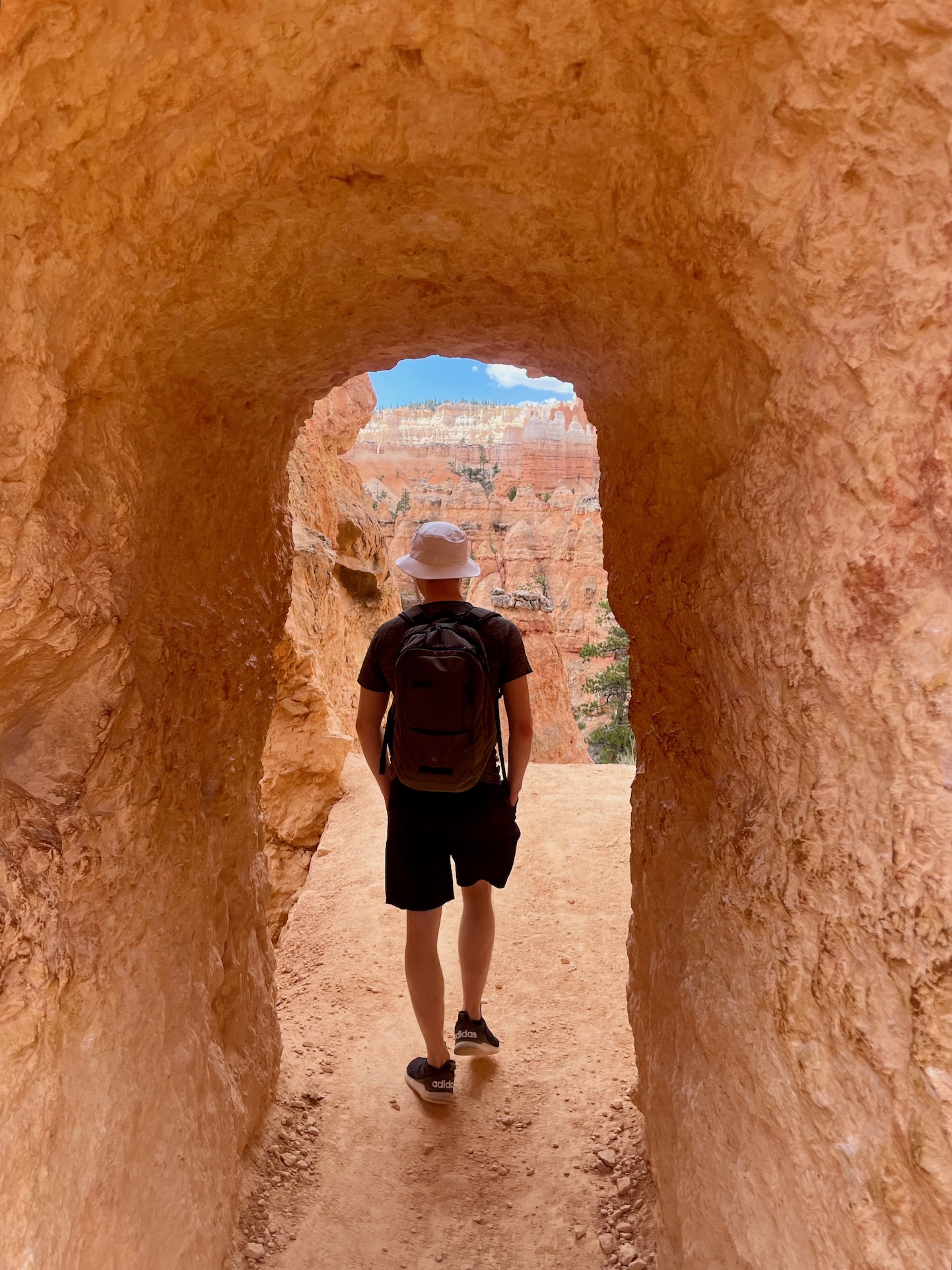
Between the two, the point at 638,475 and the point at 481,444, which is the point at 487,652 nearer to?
the point at 638,475

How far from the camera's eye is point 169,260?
1.58 meters

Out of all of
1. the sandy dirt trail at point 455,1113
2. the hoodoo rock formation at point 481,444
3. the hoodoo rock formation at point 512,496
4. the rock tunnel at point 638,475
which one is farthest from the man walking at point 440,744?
the hoodoo rock formation at point 481,444

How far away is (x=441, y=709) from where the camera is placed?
7.56ft

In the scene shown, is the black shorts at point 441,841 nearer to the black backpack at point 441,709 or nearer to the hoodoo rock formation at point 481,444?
the black backpack at point 441,709

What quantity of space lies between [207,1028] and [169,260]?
6.28 feet

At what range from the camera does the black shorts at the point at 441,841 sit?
2479 mm

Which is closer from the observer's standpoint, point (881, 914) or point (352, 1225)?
point (881, 914)

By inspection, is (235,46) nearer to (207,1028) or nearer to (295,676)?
Result: (207,1028)

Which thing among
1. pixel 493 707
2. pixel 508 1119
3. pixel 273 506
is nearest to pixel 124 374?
pixel 273 506

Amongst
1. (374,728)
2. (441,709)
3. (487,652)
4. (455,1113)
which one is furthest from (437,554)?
(455,1113)

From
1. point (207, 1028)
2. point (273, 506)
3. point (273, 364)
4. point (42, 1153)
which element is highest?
point (273, 364)

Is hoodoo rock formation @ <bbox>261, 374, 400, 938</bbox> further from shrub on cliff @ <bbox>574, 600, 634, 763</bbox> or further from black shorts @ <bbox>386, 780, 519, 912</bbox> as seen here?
shrub on cliff @ <bbox>574, 600, 634, 763</bbox>

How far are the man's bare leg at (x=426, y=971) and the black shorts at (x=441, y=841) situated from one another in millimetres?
68

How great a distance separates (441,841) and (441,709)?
50cm
